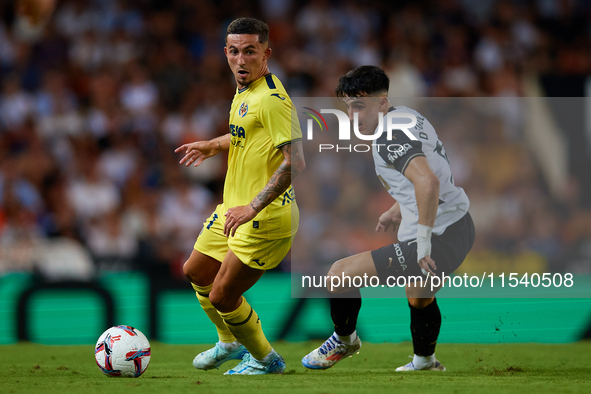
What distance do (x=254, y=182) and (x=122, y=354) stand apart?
4.81 ft

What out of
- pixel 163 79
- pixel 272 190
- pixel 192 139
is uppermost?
pixel 163 79

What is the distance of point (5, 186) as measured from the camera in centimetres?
960

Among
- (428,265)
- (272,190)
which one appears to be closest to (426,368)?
(428,265)

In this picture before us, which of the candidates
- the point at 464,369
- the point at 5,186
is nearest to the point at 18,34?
the point at 5,186

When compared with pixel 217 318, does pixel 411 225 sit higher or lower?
higher

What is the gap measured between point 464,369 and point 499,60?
738 centimetres

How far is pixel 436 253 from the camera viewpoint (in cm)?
518

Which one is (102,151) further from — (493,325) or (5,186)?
(493,325)

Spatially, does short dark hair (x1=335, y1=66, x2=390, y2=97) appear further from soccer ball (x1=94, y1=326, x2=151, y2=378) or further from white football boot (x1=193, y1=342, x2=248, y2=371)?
soccer ball (x1=94, y1=326, x2=151, y2=378)

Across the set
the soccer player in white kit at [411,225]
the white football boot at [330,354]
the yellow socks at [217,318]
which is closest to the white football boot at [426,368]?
the soccer player in white kit at [411,225]

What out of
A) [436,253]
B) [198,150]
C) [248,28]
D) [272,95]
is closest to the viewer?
[272,95]

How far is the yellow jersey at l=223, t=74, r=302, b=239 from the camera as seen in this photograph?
4609 millimetres

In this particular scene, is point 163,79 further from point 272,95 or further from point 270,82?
point 272,95

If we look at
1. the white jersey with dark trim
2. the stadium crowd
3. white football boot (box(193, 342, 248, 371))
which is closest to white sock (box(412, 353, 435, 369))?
the white jersey with dark trim
